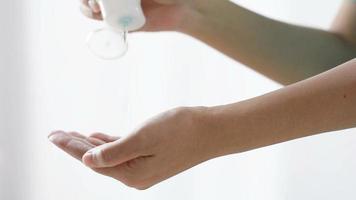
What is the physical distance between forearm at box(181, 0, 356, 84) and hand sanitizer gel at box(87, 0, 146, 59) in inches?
3.8

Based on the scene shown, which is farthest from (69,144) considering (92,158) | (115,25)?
(115,25)

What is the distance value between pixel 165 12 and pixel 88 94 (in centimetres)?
30

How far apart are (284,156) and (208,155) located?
1.21ft

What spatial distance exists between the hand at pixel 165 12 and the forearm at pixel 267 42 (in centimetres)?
1

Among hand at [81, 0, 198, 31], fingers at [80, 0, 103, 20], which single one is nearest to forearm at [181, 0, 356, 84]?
hand at [81, 0, 198, 31]

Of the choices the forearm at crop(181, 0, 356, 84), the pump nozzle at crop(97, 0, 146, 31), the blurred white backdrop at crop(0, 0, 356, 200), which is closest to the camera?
the pump nozzle at crop(97, 0, 146, 31)

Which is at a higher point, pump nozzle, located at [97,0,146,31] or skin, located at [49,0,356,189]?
pump nozzle, located at [97,0,146,31]

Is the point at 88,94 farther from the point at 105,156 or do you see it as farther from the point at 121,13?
the point at 105,156

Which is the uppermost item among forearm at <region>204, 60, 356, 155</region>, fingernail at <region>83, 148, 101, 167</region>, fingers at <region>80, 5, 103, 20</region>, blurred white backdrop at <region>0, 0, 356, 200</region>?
fingers at <region>80, 5, 103, 20</region>

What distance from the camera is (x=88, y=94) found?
934 millimetres

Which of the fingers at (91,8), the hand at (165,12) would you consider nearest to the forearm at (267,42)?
the hand at (165,12)

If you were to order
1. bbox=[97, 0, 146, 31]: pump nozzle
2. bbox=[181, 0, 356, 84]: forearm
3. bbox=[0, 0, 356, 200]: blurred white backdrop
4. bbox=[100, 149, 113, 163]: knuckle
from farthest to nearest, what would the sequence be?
bbox=[0, 0, 356, 200]: blurred white backdrop
bbox=[181, 0, 356, 84]: forearm
bbox=[97, 0, 146, 31]: pump nozzle
bbox=[100, 149, 113, 163]: knuckle

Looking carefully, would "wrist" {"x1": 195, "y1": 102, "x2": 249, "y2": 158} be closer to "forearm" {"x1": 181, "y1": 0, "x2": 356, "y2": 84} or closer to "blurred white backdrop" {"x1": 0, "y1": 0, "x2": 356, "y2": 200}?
"forearm" {"x1": 181, "y1": 0, "x2": 356, "y2": 84}

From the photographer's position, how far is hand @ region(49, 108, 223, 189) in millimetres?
468
